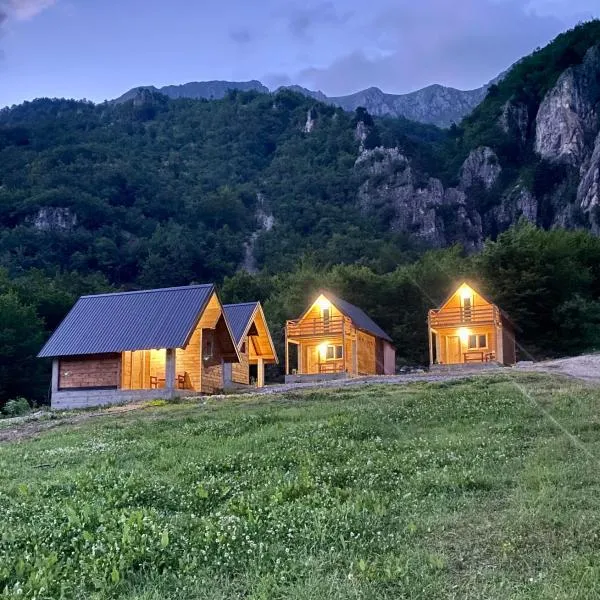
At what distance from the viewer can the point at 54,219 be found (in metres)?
115

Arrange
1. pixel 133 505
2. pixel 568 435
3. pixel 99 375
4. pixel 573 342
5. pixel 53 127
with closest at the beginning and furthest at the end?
pixel 133 505 < pixel 568 435 < pixel 99 375 < pixel 573 342 < pixel 53 127

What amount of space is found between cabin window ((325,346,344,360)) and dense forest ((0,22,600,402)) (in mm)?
11280

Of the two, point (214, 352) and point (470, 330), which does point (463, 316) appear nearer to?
point (470, 330)

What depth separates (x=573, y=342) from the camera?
2025 inches

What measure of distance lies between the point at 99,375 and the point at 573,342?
3349cm

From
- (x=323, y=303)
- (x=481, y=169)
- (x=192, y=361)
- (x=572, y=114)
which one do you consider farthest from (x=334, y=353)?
(x=481, y=169)

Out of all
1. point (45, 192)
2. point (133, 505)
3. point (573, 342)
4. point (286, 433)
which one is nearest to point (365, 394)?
point (286, 433)

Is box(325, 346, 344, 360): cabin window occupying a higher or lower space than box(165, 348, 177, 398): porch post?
higher

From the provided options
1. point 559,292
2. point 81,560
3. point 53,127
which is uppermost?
point 53,127

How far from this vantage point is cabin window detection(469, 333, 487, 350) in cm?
4825

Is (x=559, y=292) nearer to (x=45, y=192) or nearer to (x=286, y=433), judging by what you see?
(x=286, y=433)

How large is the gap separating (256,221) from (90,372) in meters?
101

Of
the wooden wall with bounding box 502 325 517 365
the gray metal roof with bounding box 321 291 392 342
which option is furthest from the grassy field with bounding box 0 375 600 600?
the wooden wall with bounding box 502 325 517 365

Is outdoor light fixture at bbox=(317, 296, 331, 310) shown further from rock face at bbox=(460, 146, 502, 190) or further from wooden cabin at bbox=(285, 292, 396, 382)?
rock face at bbox=(460, 146, 502, 190)
